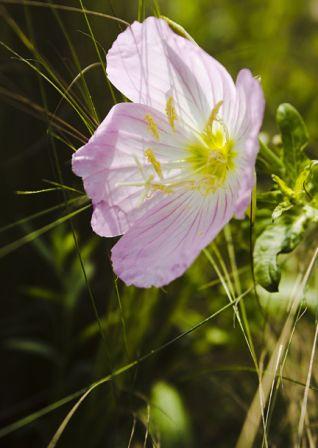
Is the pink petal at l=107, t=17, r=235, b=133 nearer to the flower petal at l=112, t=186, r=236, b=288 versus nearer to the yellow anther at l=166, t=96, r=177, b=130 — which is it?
the yellow anther at l=166, t=96, r=177, b=130

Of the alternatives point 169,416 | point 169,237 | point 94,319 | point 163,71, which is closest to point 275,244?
point 169,237

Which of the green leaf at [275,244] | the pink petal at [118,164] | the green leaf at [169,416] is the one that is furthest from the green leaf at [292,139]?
the green leaf at [169,416]

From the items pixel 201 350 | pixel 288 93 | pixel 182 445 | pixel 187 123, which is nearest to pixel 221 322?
pixel 201 350

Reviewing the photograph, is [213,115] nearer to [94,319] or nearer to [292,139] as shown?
[292,139]

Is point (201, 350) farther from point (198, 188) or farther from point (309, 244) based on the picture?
point (198, 188)

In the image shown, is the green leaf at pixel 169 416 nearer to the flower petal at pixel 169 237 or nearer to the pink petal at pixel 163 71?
the flower petal at pixel 169 237

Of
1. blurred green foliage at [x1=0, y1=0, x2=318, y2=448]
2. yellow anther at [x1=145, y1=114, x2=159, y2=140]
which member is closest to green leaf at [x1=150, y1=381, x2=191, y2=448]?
blurred green foliage at [x1=0, y1=0, x2=318, y2=448]
